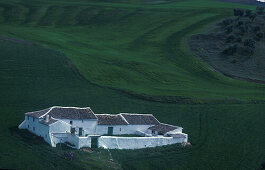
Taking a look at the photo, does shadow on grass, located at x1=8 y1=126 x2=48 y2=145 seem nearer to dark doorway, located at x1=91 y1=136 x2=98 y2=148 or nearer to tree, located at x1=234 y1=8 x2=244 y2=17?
dark doorway, located at x1=91 y1=136 x2=98 y2=148

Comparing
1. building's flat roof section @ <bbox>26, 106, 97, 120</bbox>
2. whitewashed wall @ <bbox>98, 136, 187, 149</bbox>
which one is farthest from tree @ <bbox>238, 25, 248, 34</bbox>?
building's flat roof section @ <bbox>26, 106, 97, 120</bbox>

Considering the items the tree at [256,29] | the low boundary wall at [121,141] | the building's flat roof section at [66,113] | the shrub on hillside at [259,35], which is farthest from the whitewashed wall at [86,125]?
the tree at [256,29]

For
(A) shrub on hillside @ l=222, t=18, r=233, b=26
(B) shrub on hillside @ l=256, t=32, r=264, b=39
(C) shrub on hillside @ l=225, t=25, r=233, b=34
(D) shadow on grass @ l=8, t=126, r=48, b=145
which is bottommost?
(D) shadow on grass @ l=8, t=126, r=48, b=145

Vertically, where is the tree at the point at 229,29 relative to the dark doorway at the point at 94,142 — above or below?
above

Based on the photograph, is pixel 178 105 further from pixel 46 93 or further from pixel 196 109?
pixel 46 93

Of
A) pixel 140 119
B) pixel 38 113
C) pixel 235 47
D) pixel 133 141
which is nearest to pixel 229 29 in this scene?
pixel 235 47

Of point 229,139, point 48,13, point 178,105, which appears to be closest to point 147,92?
point 178,105

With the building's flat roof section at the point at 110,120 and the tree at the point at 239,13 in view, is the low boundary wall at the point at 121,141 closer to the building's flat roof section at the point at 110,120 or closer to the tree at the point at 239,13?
the building's flat roof section at the point at 110,120
